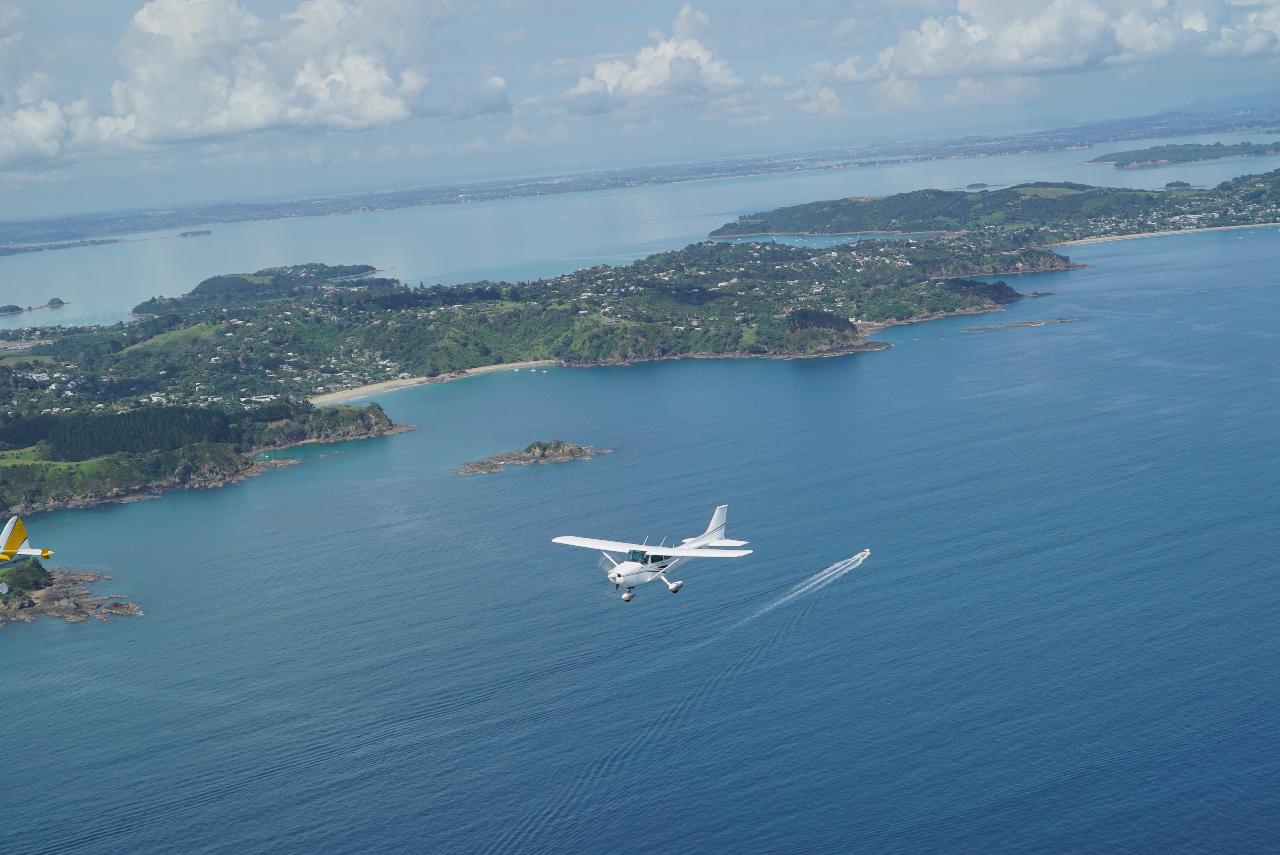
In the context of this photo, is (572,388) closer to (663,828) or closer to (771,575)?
(771,575)

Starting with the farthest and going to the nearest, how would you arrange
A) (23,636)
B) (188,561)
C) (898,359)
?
(898,359) < (188,561) < (23,636)

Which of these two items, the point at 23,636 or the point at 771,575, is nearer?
the point at 771,575

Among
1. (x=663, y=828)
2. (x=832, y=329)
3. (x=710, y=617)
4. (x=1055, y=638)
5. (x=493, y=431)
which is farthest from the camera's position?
(x=832, y=329)

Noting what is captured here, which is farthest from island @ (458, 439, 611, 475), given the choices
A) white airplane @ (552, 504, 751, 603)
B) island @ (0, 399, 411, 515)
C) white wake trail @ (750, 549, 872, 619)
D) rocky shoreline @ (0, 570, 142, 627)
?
white airplane @ (552, 504, 751, 603)

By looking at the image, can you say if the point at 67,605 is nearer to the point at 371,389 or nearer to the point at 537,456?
the point at 537,456

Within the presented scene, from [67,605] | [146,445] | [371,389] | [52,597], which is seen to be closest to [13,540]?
[67,605]

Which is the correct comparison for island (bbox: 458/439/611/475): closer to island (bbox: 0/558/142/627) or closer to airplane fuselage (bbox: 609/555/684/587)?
island (bbox: 0/558/142/627)

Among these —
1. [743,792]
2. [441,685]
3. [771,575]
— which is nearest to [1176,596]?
[771,575]

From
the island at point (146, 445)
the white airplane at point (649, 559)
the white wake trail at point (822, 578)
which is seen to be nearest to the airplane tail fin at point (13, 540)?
the white airplane at point (649, 559)
